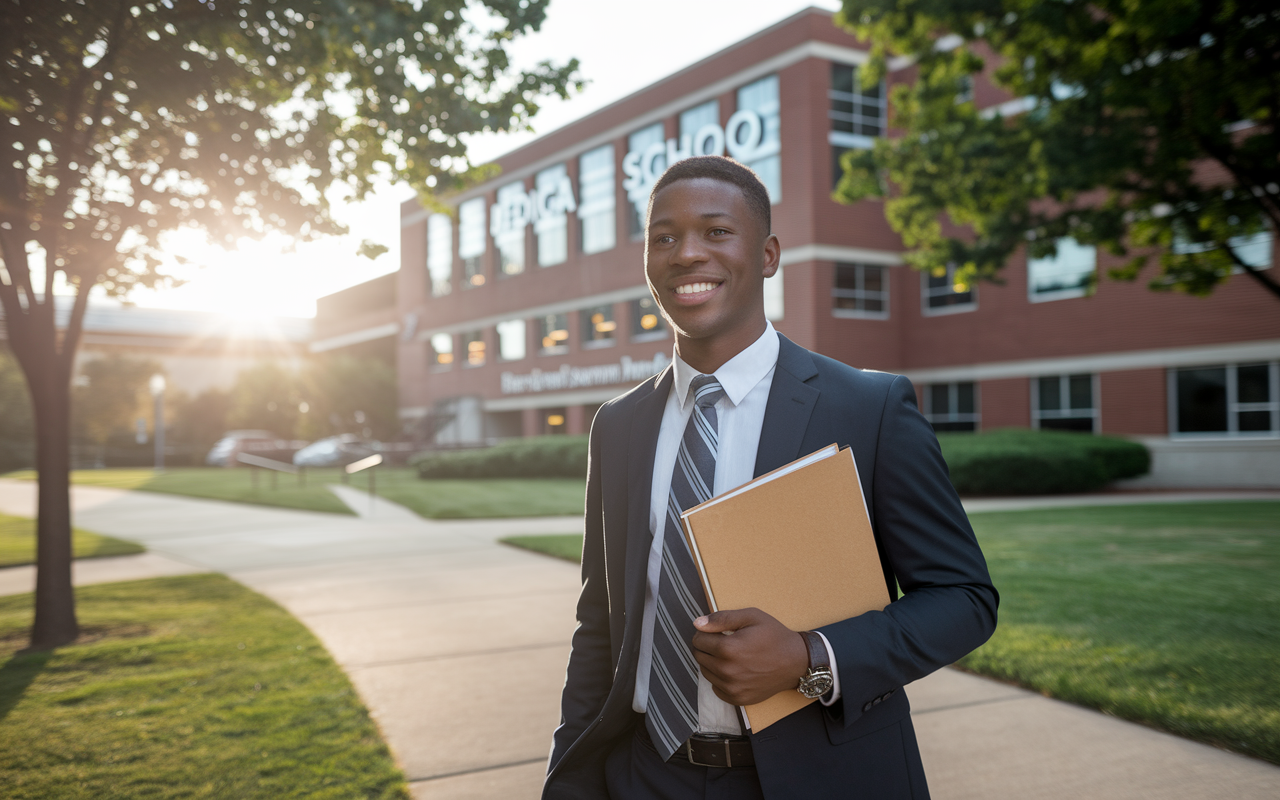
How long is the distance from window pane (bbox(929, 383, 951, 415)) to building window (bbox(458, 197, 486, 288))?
21.1 metres

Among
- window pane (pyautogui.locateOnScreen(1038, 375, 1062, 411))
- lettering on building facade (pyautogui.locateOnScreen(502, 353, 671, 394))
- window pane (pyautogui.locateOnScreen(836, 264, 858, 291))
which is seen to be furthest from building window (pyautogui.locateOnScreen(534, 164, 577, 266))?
window pane (pyautogui.locateOnScreen(1038, 375, 1062, 411))

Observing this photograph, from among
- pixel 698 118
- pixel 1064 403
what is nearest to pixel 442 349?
pixel 698 118

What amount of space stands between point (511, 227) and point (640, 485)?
121ft

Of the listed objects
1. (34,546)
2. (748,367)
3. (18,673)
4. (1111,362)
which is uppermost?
(1111,362)

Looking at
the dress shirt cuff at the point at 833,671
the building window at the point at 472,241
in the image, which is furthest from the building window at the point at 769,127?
the dress shirt cuff at the point at 833,671

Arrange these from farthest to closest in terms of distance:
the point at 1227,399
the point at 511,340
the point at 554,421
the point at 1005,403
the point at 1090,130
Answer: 1. the point at 511,340
2. the point at 554,421
3. the point at 1005,403
4. the point at 1227,399
5. the point at 1090,130

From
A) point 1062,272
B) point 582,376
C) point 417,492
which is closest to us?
point 417,492

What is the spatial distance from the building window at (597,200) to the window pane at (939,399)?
12.7 metres

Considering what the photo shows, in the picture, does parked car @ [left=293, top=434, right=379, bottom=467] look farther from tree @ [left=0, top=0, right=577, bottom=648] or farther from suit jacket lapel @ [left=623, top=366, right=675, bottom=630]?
suit jacket lapel @ [left=623, top=366, right=675, bottom=630]

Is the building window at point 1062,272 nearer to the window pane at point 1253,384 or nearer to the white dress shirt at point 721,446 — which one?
the window pane at point 1253,384

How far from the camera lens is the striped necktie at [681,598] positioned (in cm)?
170

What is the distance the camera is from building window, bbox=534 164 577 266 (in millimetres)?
34531

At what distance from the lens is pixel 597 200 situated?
33.2 metres

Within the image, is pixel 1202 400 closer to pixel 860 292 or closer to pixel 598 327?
pixel 860 292
